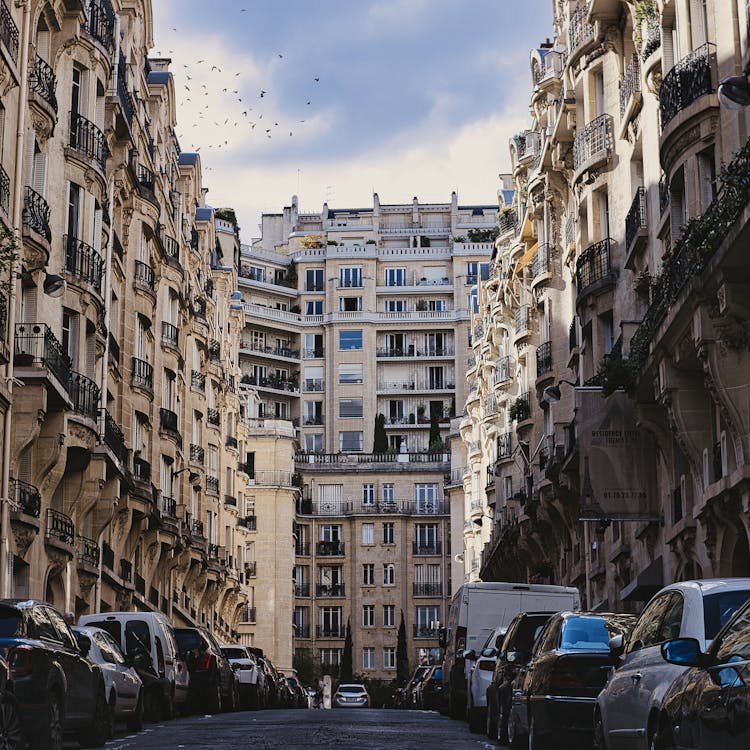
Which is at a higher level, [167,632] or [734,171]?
[734,171]

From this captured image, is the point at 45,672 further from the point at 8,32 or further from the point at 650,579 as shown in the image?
the point at 650,579

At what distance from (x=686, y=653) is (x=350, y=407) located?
9838cm

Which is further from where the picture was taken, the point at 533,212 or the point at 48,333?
the point at 533,212

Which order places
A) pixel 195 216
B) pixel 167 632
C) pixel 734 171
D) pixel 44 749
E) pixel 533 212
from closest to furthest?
pixel 44 749, pixel 734 171, pixel 167 632, pixel 533 212, pixel 195 216

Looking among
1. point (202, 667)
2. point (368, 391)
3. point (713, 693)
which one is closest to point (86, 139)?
point (202, 667)

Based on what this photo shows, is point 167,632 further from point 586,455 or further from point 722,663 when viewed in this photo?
point 722,663

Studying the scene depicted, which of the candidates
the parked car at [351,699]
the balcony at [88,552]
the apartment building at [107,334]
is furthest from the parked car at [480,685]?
the parked car at [351,699]

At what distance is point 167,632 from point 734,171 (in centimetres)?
1317

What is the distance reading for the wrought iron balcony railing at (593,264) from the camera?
3838 centimetres

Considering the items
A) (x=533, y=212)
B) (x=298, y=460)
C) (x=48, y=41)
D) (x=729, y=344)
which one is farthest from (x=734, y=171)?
(x=298, y=460)

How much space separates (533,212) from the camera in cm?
5206

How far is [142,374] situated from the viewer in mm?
46594

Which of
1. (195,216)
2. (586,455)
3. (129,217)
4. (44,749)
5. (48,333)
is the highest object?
(195,216)

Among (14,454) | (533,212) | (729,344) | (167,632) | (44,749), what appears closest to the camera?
(44,749)
